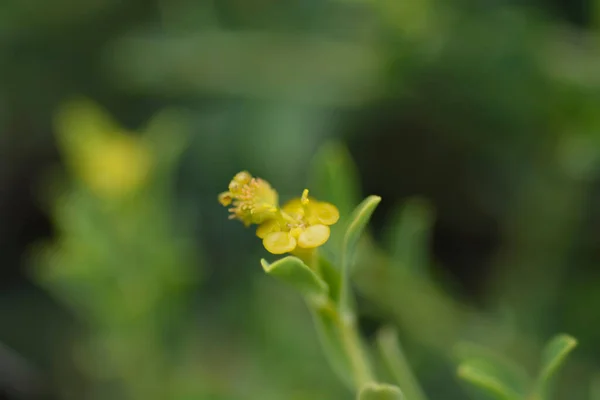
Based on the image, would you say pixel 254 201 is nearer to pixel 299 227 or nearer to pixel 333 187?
pixel 299 227

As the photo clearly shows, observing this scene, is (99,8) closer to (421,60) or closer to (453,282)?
(421,60)

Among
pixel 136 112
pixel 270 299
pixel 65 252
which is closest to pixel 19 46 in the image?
pixel 136 112

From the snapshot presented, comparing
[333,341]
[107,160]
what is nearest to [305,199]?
[333,341]

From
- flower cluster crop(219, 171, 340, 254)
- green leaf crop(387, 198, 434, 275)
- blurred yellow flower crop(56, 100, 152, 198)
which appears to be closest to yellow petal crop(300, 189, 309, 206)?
flower cluster crop(219, 171, 340, 254)

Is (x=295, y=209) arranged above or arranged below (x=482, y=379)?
above

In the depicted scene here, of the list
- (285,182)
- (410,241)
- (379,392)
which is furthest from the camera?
(285,182)

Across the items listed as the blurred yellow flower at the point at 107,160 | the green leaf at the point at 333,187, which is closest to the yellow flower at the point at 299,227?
the green leaf at the point at 333,187

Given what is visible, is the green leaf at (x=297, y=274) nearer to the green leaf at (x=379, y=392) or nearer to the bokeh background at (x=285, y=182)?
the green leaf at (x=379, y=392)
